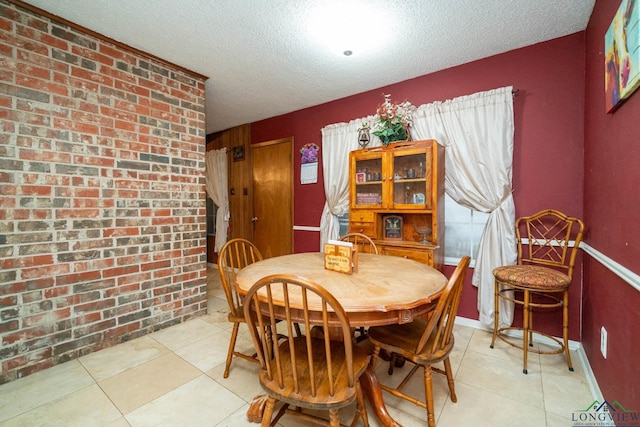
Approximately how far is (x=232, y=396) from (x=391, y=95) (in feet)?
9.95

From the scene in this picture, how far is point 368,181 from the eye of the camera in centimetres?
283

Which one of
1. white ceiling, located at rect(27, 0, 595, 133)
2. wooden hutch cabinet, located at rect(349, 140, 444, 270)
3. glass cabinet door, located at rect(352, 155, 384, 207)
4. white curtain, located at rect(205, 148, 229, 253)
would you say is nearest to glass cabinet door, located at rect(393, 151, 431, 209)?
wooden hutch cabinet, located at rect(349, 140, 444, 270)

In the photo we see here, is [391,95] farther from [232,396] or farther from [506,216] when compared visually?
[232,396]

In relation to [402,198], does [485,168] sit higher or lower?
higher

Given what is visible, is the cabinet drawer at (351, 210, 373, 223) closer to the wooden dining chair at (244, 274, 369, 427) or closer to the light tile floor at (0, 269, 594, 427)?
the light tile floor at (0, 269, 594, 427)

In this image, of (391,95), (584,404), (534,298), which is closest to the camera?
(584,404)

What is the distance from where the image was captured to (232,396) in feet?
5.32

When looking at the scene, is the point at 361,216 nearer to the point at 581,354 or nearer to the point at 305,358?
the point at 305,358

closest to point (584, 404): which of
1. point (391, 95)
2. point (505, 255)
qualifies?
point (505, 255)

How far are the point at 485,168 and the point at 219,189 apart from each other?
13.5 ft

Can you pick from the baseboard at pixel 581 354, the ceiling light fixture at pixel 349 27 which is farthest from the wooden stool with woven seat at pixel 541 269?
the ceiling light fixture at pixel 349 27

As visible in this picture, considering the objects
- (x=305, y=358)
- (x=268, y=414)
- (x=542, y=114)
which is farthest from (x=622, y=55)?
(x=268, y=414)

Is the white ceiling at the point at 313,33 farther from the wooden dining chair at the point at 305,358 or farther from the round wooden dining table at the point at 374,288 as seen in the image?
the wooden dining chair at the point at 305,358

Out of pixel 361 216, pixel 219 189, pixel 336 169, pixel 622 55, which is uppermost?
pixel 622 55
